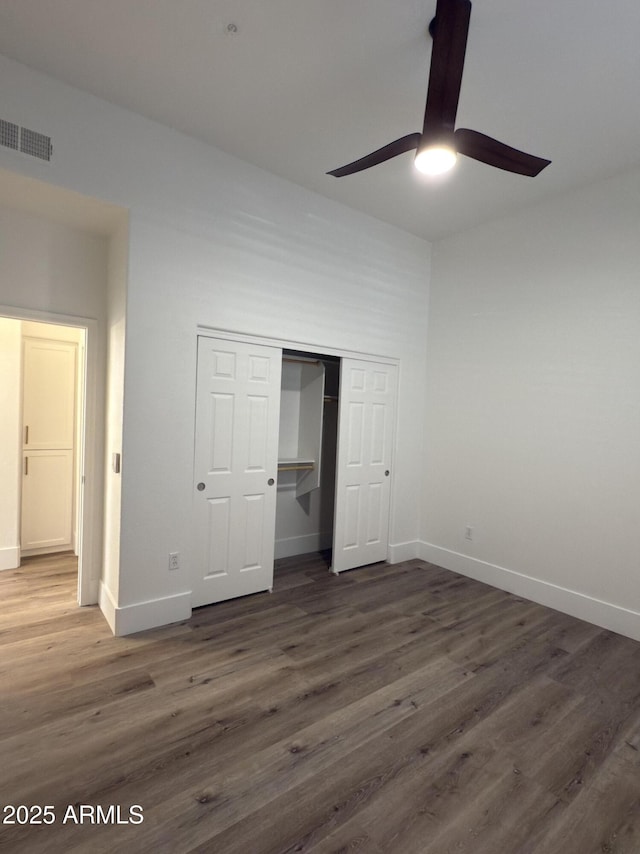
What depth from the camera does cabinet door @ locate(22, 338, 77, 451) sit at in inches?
162

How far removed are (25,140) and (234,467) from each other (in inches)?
91.4

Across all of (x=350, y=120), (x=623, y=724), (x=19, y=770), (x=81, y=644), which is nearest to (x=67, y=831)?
(x=19, y=770)

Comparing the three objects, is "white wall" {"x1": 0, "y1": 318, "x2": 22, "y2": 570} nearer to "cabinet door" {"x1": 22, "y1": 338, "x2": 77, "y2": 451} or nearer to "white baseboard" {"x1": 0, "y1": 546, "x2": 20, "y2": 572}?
"white baseboard" {"x1": 0, "y1": 546, "x2": 20, "y2": 572}

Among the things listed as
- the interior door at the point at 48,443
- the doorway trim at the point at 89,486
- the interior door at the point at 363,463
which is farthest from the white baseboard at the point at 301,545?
the interior door at the point at 48,443

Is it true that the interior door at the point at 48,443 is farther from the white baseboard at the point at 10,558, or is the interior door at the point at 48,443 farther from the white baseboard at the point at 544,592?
the white baseboard at the point at 544,592

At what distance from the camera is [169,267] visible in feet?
9.53

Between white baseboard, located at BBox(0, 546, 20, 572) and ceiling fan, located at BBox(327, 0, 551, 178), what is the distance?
13.9 ft

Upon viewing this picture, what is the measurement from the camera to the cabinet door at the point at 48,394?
13.5 feet

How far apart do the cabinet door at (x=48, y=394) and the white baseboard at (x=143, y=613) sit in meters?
1.85

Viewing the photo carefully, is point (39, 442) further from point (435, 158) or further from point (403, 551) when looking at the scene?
point (435, 158)

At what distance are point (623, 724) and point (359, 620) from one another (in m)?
1.59

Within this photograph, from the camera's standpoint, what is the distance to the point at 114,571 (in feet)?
9.59

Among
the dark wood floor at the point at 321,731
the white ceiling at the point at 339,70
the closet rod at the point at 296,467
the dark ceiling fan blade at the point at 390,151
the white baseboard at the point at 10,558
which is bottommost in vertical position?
the dark wood floor at the point at 321,731

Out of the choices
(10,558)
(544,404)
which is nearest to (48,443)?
(10,558)
